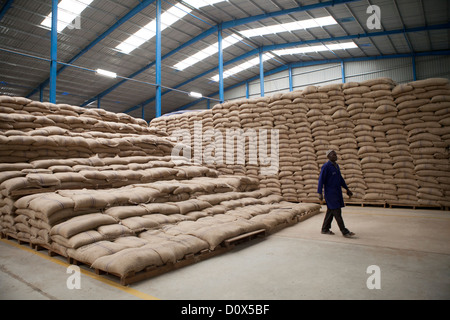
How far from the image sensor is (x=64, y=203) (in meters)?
3.80

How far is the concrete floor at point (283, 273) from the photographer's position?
2613 mm

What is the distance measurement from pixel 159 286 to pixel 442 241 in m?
3.88

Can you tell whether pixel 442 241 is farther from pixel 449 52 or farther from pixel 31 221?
pixel 449 52

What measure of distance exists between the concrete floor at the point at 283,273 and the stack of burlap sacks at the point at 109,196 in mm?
222

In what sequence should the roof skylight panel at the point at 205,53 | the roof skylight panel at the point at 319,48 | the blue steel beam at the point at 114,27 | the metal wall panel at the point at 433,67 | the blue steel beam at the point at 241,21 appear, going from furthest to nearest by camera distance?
the roof skylight panel at the point at 205,53
the roof skylight panel at the point at 319,48
the metal wall panel at the point at 433,67
the blue steel beam at the point at 114,27
the blue steel beam at the point at 241,21

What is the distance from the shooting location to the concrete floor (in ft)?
8.57

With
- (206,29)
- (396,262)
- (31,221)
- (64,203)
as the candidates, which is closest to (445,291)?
(396,262)

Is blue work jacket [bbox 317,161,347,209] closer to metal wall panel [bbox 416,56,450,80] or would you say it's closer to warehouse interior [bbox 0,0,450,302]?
warehouse interior [bbox 0,0,450,302]

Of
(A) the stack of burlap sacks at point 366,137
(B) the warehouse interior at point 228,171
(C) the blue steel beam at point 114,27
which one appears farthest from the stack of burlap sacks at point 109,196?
(C) the blue steel beam at point 114,27

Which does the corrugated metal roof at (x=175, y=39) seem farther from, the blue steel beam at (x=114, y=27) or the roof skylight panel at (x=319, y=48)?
the roof skylight panel at (x=319, y=48)

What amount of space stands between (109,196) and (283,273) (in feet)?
8.81

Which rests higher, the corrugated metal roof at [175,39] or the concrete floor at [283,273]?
the corrugated metal roof at [175,39]

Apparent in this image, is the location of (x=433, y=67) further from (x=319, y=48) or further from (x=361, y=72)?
(x=319, y=48)

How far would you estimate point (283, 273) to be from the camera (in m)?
3.09
